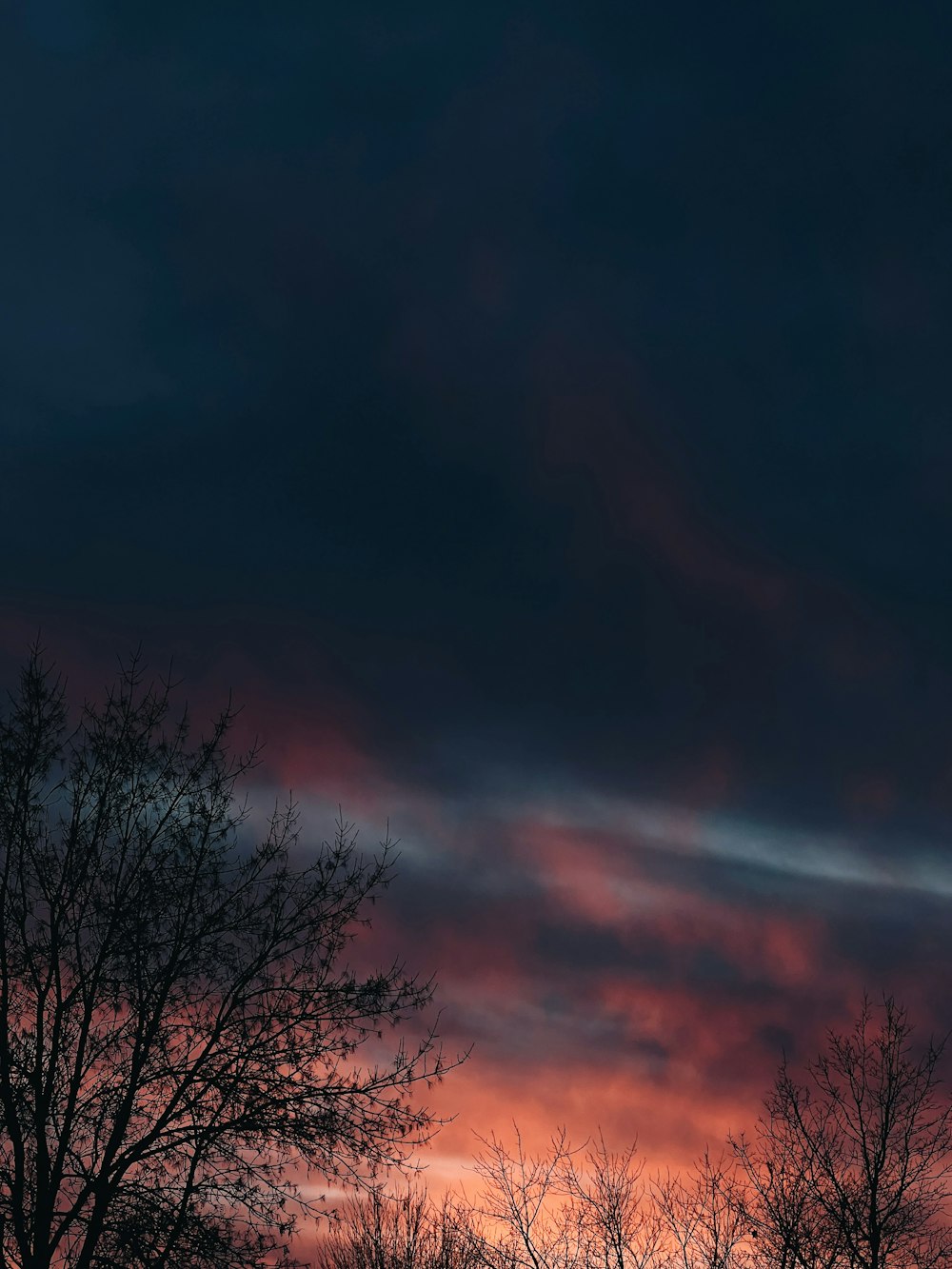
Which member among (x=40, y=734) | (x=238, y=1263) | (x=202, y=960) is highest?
(x=40, y=734)

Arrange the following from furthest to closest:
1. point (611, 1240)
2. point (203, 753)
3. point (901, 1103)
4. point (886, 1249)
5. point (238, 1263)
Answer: point (611, 1240) → point (901, 1103) → point (886, 1249) → point (203, 753) → point (238, 1263)

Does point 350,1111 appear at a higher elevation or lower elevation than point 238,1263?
higher

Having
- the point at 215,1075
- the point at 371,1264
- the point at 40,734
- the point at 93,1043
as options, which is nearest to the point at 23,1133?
the point at 93,1043

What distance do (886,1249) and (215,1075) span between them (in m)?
18.1

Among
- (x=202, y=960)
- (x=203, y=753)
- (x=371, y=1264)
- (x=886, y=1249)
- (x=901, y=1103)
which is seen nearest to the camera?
(x=202, y=960)

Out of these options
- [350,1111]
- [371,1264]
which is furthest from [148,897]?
[371,1264]

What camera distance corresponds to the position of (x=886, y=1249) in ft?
89.8

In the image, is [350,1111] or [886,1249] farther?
[886,1249]

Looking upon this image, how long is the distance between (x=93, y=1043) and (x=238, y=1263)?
3170 millimetres

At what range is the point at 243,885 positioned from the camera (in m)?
17.2

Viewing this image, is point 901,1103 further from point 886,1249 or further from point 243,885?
point 243,885

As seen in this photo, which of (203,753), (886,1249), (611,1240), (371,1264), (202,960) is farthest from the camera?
(371,1264)

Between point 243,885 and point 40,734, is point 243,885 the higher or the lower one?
the lower one

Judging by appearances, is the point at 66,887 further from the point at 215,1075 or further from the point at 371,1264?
the point at 371,1264
